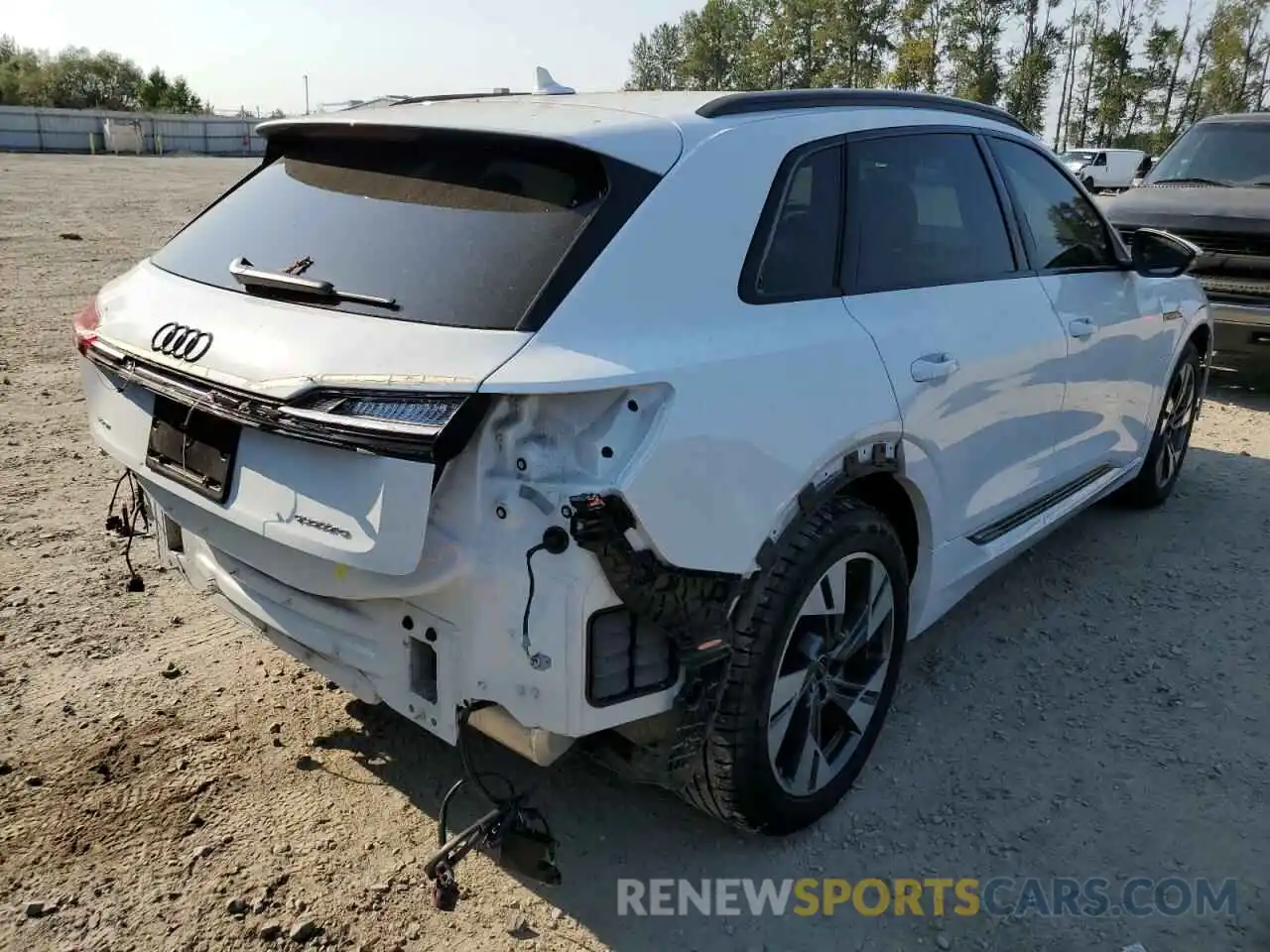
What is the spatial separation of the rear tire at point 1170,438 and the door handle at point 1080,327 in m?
1.34

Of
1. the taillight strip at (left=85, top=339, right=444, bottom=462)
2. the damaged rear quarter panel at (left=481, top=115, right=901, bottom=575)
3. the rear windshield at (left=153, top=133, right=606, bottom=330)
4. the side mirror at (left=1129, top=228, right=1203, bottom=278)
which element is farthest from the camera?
the side mirror at (left=1129, top=228, right=1203, bottom=278)

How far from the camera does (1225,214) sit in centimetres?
784

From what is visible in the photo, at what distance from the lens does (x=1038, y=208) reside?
4.00 metres

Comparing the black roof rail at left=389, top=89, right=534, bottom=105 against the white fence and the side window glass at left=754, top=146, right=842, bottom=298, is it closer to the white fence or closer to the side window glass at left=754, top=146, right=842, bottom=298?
the side window glass at left=754, top=146, right=842, bottom=298

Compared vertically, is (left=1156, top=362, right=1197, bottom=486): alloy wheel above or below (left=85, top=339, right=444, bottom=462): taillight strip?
below

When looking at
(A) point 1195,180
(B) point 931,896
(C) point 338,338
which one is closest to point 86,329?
(C) point 338,338

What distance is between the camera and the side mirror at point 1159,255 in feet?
15.0

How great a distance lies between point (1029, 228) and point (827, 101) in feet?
3.99

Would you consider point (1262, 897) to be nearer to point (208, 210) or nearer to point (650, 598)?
point (650, 598)

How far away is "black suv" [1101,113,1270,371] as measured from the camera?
7.58 m

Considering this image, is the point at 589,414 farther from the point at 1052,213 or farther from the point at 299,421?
the point at 1052,213

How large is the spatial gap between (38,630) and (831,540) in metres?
2.89

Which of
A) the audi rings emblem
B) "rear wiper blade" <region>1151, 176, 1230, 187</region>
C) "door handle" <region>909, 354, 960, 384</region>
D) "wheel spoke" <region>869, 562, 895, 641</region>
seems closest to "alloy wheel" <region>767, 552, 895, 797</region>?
"wheel spoke" <region>869, 562, 895, 641</region>

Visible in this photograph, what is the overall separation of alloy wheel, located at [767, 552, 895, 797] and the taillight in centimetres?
206
